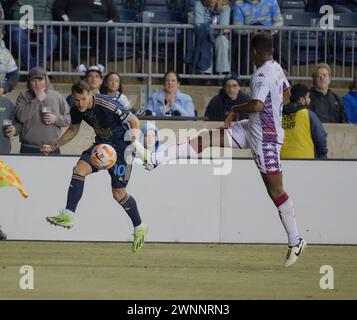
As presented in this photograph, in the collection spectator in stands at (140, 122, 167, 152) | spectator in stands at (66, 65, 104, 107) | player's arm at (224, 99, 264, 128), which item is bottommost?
spectator in stands at (140, 122, 167, 152)

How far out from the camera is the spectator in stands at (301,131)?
18.1m

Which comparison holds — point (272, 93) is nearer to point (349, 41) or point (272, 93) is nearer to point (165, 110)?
point (165, 110)

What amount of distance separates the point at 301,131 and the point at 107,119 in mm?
3839

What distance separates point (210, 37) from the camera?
2144cm

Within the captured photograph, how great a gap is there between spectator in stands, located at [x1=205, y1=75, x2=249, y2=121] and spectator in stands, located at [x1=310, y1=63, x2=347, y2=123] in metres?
1.13

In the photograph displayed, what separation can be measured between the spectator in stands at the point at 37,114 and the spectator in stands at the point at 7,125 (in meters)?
0.13

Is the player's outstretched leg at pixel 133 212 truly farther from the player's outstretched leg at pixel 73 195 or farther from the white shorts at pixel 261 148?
the white shorts at pixel 261 148

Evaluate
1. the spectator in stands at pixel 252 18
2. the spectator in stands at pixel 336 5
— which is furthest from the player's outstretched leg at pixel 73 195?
the spectator in stands at pixel 336 5

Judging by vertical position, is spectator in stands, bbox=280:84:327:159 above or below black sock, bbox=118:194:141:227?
above

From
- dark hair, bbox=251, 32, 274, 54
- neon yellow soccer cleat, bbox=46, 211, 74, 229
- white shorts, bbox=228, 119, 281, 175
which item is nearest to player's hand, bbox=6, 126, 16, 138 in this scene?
neon yellow soccer cleat, bbox=46, 211, 74, 229

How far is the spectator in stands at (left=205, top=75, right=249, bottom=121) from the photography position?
65.4 feet

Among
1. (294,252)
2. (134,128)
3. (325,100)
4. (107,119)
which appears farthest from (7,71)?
(294,252)

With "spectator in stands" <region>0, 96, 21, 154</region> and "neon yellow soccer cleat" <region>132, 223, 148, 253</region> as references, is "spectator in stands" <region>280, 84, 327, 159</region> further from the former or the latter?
"spectator in stands" <region>0, 96, 21, 154</region>

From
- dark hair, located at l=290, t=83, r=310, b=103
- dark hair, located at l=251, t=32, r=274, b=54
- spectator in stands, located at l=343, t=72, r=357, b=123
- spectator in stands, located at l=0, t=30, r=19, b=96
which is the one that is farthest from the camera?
spectator in stands, located at l=343, t=72, r=357, b=123
